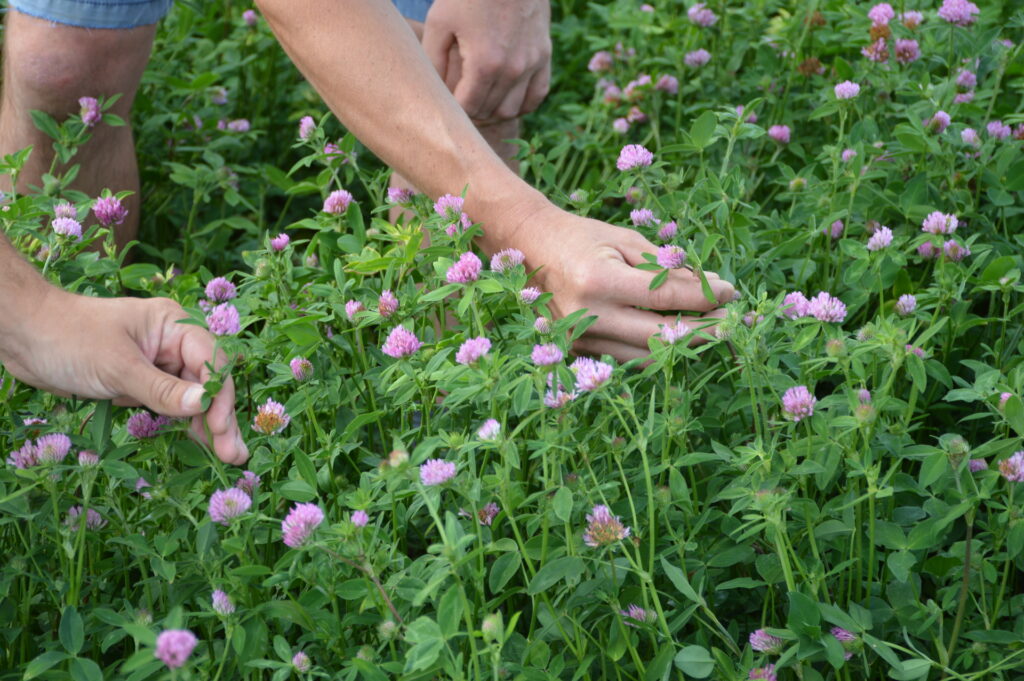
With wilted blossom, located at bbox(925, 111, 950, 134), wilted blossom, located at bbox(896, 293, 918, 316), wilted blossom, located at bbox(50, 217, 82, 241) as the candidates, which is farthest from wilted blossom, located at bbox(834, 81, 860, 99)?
wilted blossom, located at bbox(50, 217, 82, 241)

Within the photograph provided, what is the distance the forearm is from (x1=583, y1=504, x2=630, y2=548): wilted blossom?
1.97 feet

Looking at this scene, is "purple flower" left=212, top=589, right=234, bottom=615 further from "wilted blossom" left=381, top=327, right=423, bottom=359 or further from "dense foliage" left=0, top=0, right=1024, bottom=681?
"wilted blossom" left=381, top=327, right=423, bottom=359

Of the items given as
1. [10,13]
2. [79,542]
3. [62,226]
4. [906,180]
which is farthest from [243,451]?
A: [10,13]

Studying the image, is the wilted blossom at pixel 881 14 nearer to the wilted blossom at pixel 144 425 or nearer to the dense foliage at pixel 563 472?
the dense foliage at pixel 563 472

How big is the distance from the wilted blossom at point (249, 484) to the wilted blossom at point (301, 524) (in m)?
0.17

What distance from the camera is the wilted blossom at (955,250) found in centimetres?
172

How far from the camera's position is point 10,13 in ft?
8.06

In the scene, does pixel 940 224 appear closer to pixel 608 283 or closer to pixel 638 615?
pixel 608 283

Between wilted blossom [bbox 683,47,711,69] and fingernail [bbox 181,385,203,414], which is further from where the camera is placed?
wilted blossom [bbox 683,47,711,69]

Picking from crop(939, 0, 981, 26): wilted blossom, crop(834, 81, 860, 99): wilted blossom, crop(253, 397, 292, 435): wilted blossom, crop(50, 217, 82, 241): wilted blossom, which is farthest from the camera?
crop(939, 0, 981, 26): wilted blossom

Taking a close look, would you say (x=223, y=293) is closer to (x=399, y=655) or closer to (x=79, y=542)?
(x=79, y=542)

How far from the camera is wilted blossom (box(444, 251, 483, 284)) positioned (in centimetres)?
143

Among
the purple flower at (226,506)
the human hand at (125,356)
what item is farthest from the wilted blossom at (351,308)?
the purple flower at (226,506)

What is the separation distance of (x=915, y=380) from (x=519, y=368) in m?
0.46
